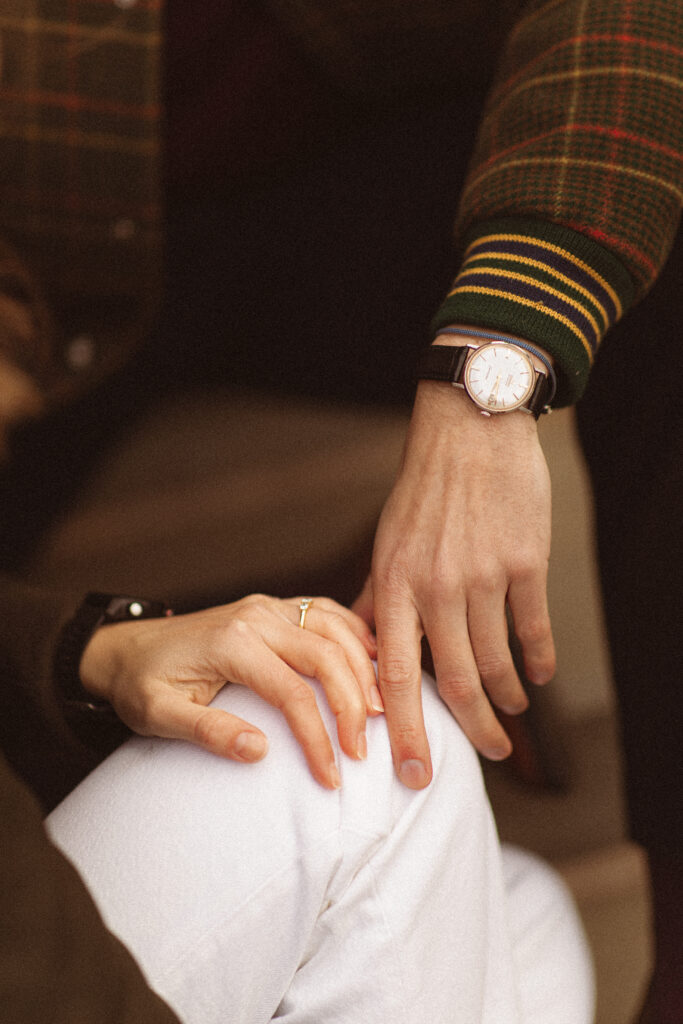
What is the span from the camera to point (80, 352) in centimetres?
98

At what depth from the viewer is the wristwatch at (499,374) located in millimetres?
603

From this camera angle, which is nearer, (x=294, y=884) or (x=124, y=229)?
(x=294, y=884)

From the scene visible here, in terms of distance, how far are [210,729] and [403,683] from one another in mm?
146

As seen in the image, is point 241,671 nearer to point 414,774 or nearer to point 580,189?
point 414,774

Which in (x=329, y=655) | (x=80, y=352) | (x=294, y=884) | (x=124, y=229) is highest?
(x=124, y=229)

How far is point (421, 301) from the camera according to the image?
0.95 m

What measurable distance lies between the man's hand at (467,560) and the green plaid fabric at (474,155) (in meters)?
0.09

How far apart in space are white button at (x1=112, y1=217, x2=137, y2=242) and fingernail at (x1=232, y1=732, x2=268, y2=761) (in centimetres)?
68

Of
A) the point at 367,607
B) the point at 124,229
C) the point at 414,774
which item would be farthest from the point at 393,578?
the point at 124,229

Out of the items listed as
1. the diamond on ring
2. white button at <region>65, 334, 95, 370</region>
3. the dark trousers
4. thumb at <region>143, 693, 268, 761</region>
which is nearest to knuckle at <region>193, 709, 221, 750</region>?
thumb at <region>143, 693, 268, 761</region>

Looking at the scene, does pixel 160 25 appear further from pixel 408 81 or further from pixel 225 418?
pixel 225 418

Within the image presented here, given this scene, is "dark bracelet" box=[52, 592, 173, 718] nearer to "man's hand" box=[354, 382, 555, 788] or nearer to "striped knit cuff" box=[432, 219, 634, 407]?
"man's hand" box=[354, 382, 555, 788]

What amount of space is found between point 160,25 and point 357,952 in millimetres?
905

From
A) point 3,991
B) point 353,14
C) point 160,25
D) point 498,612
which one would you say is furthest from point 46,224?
point 3,991
